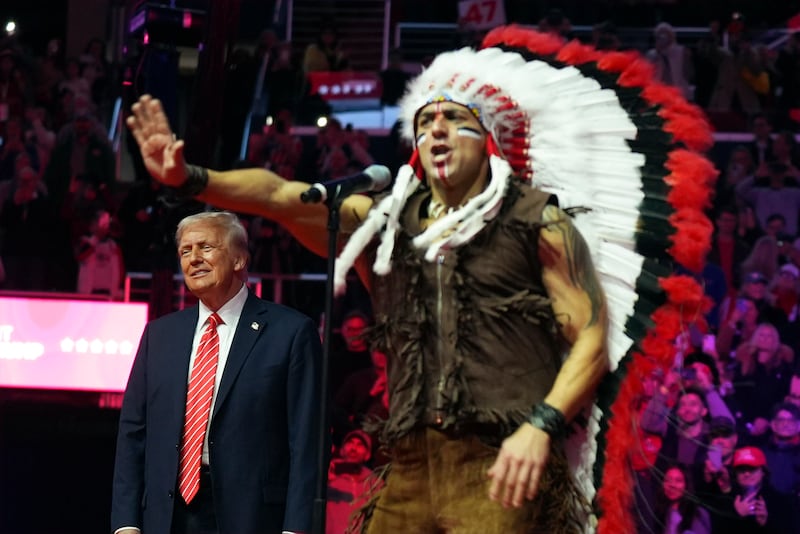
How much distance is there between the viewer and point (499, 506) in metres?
3.42

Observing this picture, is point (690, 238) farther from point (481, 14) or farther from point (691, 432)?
point (481, 14)

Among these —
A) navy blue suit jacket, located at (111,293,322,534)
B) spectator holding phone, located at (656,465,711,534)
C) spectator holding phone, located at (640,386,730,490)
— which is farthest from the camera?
spectator holding phone, located at (640,386,730,490)

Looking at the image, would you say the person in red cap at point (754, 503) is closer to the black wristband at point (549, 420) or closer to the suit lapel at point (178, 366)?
the suit lapel at point (178, 366)

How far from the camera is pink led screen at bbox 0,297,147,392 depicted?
28.7 ft

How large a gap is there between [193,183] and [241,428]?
43.0 inches

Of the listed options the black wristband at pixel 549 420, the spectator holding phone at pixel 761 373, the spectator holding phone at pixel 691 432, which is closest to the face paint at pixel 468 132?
the black wristband at pixel 549 420

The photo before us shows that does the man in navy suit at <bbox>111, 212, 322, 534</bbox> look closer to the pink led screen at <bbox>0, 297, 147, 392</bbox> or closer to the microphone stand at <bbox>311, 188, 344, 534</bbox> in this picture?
the microphone stand at <bbox>311, 188, 344, 534</bbox>

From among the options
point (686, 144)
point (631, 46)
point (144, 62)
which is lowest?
point (686, 144)

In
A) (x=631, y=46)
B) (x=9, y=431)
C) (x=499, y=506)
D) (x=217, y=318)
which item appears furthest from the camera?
(x=631, y=46)

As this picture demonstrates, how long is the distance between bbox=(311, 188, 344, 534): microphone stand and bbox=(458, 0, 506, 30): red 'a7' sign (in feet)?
37.4

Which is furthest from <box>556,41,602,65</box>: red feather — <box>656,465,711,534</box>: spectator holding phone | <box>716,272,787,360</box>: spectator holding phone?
<box>716,272,787,360</box>: spectator holding phone

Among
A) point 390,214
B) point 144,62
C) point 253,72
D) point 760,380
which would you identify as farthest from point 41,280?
point 390,214

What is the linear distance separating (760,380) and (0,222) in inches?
261

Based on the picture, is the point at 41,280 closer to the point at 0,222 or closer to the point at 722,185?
the point at 0,222
